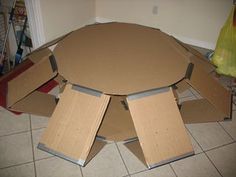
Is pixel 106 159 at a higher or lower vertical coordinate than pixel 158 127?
lower

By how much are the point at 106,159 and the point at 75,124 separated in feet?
1.11

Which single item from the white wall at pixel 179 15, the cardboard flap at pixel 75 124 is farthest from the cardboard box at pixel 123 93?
the white wall at pixel 179 15

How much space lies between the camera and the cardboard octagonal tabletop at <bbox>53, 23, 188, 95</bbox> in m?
1.48

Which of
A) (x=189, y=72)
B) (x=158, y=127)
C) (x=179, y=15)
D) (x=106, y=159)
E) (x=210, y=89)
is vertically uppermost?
(x=179, y=15)

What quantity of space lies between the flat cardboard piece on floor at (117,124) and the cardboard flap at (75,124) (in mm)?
237

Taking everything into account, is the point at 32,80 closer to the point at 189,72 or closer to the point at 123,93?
the point at 123,93

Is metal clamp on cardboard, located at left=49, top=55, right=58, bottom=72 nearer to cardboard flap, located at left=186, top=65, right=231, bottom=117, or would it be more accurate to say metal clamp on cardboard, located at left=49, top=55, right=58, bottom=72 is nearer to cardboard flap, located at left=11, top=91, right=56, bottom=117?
cardboard flap, located at left=11, top=91, right=56, bottom=117

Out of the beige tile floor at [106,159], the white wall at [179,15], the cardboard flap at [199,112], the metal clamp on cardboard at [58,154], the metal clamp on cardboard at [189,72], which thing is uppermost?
the white wall at [179,15]

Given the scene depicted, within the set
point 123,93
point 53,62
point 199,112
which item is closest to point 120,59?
point 123,93

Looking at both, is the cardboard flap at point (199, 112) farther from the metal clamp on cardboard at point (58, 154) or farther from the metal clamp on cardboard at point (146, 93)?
the metal clamp on cardboard at point (58, 154)

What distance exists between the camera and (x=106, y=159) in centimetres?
154

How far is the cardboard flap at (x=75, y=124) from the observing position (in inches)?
54.8

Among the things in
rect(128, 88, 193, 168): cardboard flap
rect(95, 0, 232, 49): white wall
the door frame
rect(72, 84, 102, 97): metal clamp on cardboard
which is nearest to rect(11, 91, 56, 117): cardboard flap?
rect(72, 84, 102, 97): metal clamp on cardboard

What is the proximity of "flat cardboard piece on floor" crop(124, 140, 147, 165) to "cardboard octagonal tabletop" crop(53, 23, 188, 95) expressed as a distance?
1.35 feet
